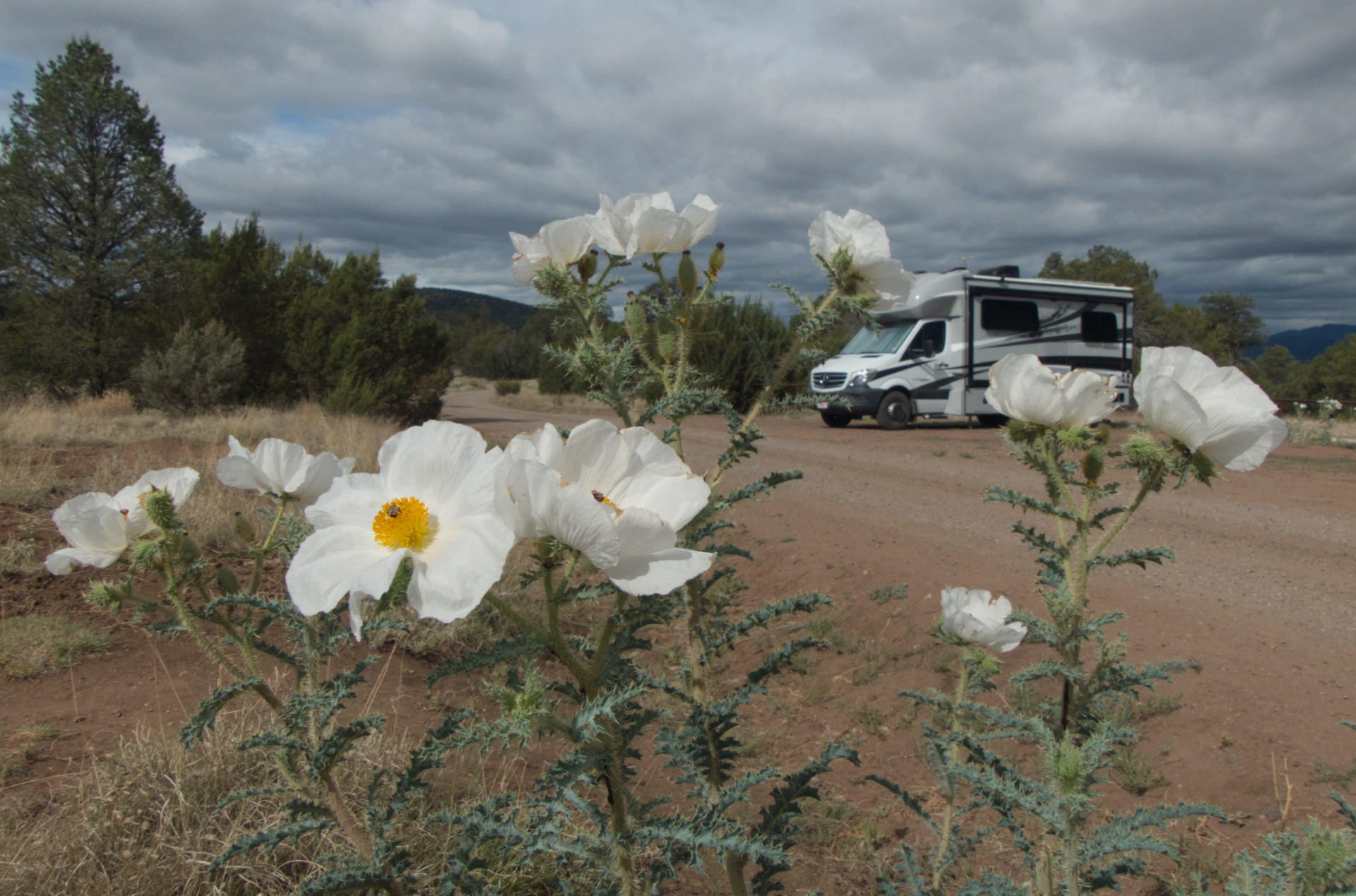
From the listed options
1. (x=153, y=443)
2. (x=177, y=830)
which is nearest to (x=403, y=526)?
(x=177, y=830)

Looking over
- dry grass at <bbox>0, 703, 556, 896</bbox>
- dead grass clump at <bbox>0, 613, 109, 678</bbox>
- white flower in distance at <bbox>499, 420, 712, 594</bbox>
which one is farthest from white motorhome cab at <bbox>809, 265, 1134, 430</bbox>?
white flower in distance at <bbox>499, 420, 712, 594</bbox>

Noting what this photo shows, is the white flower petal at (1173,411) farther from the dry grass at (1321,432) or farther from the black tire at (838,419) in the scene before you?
the black tire at (838,419)

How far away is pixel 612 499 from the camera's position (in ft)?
3.05

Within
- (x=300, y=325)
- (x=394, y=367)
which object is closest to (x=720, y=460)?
(x=394, y=367)

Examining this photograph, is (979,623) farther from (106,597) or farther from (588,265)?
(106,597)

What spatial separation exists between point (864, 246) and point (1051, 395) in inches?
17.5

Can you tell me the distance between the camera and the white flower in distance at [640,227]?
4.83ft

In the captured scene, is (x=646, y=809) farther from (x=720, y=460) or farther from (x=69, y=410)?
(x=69, y=410)

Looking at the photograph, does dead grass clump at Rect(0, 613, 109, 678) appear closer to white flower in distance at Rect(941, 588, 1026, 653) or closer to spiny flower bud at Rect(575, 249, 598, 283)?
spiny flower bud at Rect(575, 249, 598, 283)

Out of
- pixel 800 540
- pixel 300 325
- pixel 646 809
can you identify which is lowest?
pixel 800 540

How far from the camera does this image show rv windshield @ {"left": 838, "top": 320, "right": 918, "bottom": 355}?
14516 millimetres

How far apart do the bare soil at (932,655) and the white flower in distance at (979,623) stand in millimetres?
869

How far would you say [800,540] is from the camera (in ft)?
20.2

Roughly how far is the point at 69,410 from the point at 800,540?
13.2m
